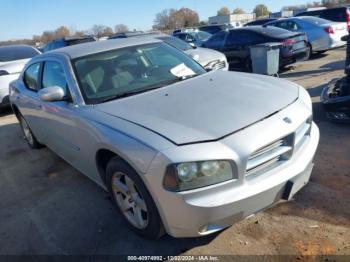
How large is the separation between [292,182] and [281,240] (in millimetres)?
548

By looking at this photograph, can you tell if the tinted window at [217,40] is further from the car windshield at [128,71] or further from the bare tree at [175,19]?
the bare tree at [175,19]

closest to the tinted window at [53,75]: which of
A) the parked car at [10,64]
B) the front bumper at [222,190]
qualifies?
the front bumper at [222,190]

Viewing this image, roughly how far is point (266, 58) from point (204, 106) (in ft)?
18.4

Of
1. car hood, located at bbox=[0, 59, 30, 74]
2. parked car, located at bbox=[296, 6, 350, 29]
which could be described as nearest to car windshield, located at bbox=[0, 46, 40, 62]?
car hood, located at bbox=[0, 59, 30, 74]

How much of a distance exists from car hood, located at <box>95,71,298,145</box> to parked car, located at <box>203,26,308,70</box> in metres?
5.94

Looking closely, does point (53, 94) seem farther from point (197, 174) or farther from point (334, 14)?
point (334, 14)

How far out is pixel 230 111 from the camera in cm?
261

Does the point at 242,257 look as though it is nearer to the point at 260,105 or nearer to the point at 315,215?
the point at 315,215

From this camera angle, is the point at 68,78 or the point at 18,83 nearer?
the point at 68,78

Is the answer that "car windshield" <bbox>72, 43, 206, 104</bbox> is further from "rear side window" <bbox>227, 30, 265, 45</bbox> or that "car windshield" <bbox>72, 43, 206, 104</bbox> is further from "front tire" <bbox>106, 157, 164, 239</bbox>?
"rear side window" <bbox>227, 30, 265, 45</bbox>

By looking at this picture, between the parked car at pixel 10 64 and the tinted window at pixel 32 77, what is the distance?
127 inches

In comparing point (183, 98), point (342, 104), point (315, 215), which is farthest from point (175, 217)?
point (342, 104)

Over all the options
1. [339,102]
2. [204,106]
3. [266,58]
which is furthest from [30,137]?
[266,58]

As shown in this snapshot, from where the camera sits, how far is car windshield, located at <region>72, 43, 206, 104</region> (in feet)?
10.7
